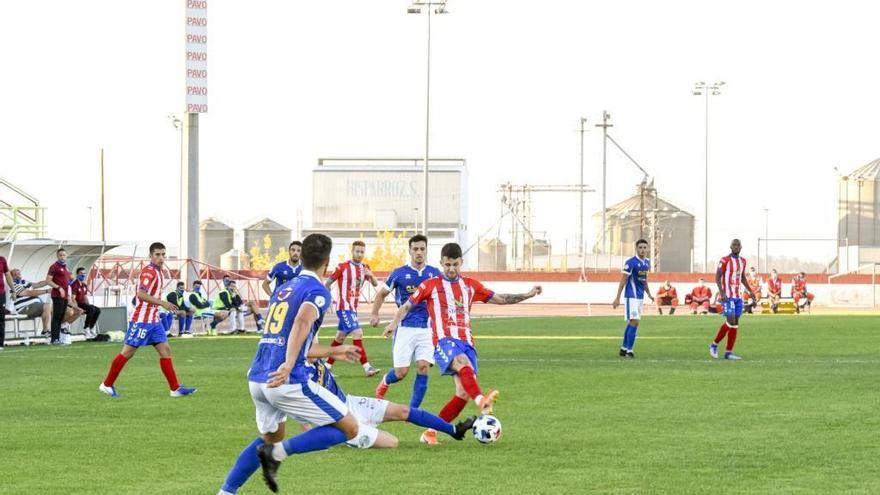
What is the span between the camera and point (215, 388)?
720 inches

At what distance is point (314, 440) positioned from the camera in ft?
29.3

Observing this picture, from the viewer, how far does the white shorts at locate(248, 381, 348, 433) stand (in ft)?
28.8

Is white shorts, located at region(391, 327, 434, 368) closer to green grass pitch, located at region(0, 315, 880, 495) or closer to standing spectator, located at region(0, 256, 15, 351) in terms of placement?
green grass pitch, located at region(0, 315, 880, 495)

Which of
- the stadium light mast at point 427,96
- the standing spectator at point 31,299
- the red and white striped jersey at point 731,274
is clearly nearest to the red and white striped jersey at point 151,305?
the red and white striped jersey at point 731,274

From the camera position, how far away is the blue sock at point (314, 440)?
29.1 ft

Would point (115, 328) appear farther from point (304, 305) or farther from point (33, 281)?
point (304, 305)

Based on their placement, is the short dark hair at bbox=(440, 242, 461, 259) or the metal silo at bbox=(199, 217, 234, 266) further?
the metal silo at bbox=(199, 217, 234, 266)

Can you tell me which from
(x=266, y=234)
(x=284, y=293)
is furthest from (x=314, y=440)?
(x=266, y=234)

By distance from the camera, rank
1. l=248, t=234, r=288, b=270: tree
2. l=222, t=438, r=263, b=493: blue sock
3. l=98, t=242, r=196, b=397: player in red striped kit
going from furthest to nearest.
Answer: l=248, t=234, r=288, b=270: tree → l=98, t=242, r=196, b=397: player in red striped kit → l=222, t=438, r=263, b=493: blue sock

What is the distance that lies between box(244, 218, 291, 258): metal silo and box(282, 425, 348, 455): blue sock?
14102cm

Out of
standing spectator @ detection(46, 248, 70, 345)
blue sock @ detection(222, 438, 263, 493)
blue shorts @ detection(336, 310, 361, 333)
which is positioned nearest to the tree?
standing spectator @ detection(46, 248, 70, 345)

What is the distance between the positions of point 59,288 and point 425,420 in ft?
67.9

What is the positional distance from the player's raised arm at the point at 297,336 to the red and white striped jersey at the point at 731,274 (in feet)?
52.7

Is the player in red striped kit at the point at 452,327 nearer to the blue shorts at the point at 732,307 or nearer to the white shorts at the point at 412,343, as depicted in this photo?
the white shorts at the point at 412,343
